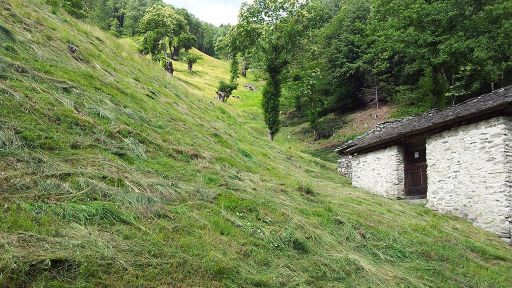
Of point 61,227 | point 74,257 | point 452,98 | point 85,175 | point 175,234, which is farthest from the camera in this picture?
point 452,98

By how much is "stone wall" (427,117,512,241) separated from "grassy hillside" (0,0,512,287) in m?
0.65

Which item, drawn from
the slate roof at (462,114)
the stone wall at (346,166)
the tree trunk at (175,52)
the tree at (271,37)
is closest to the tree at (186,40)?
the tree trunk at (175,52)

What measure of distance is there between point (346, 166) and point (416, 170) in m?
5.12

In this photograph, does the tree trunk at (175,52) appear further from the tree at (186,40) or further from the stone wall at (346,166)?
the stone wall at (346,166)

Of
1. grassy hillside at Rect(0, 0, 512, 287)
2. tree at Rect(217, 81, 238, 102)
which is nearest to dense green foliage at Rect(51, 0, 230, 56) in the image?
tree at Rect(217, 81, 238, 102)

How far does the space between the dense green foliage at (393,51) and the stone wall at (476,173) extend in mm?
10838

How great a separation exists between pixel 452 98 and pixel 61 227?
2362 cm

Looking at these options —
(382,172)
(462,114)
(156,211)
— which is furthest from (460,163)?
(156,211)

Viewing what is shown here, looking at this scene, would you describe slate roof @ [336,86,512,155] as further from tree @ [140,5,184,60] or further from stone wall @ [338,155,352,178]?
tree @ [140,5,184,60]

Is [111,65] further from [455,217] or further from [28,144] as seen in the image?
[455,217]

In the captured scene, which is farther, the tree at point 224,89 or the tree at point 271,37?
the tree at point 224,89

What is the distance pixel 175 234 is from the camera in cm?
477

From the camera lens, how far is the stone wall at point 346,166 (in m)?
18.9

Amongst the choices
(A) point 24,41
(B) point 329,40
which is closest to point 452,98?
(B) point 329,40
